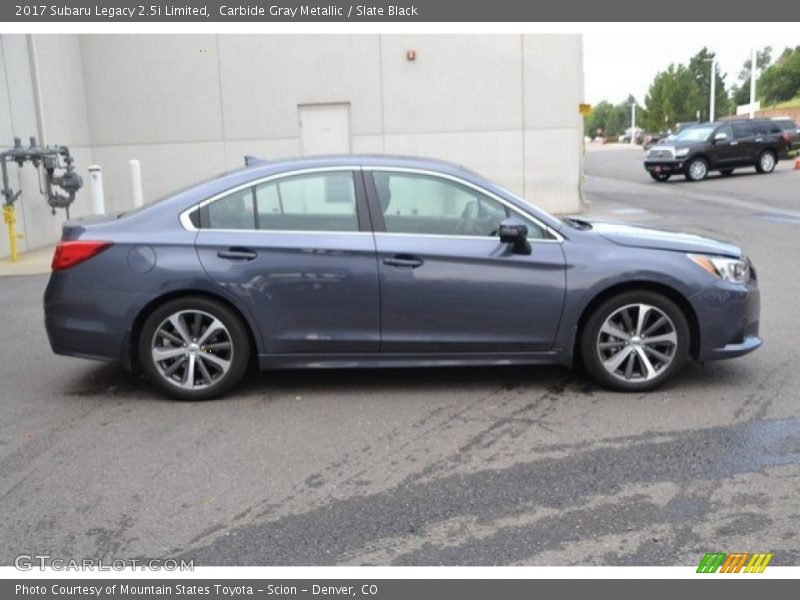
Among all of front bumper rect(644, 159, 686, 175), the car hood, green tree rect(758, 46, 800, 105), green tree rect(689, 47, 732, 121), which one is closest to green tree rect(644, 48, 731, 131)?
green tree rect(689, 47, 732, 121)

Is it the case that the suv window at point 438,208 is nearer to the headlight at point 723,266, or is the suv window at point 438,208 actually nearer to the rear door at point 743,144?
the headlight at point 723,266

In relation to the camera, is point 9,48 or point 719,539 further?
point 9,48

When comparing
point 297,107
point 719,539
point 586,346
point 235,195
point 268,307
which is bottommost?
point 719,539

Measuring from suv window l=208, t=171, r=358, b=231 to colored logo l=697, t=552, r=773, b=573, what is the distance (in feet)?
10.2

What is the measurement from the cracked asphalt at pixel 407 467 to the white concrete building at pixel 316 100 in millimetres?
11098

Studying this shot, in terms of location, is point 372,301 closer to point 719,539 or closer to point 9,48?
point 719,539

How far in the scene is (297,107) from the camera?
17172mm

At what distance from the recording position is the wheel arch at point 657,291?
5.60 m

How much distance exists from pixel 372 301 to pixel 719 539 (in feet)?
8.76

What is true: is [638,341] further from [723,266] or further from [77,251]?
[77,251]

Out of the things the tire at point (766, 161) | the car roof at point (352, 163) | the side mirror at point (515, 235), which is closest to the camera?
the side mirror at point (515, 235)

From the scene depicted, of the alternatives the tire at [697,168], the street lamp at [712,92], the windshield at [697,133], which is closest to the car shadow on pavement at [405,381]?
the tire at [697,168]

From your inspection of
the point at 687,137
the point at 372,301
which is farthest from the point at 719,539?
the point at 687,137


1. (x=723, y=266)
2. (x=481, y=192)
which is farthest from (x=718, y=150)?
(x=481, y=192)
